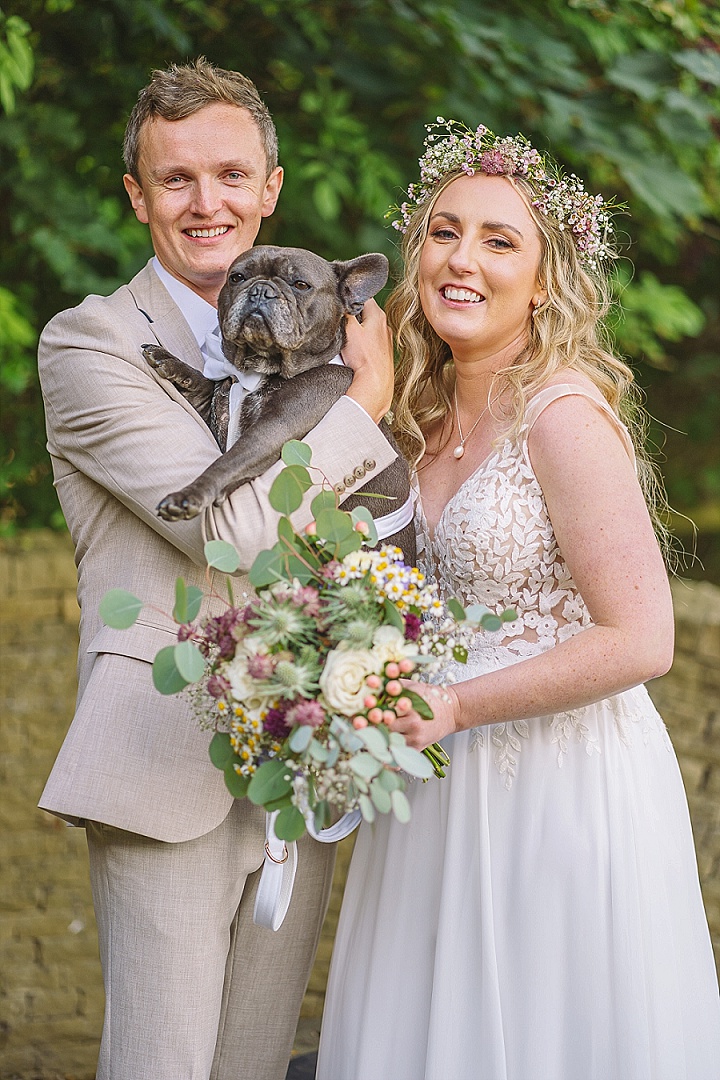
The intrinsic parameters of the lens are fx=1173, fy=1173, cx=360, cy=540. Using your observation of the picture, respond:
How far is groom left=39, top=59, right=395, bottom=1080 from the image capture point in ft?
7.91

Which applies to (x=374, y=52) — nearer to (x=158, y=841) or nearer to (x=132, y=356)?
(x=132, y=356)

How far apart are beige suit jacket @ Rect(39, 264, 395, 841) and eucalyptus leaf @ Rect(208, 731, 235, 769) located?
1.17 ft

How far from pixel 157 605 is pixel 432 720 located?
0.67m

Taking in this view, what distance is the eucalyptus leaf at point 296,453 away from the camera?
2.20 meters

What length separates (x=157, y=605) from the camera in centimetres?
248

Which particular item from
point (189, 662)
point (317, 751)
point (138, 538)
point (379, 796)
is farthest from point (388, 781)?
point (138, 538)

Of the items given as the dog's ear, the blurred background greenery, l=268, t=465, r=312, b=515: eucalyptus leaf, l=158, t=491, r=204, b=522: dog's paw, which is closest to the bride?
the dog's ear

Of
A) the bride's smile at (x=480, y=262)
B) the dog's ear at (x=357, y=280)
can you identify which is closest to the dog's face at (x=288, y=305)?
the dog's ear at (x=357, y=280)

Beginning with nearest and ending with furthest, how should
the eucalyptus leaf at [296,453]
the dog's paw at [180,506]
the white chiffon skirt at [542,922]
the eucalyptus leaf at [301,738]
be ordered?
the eucalyptus leaf at [301,738] → the eucalyptus leaf at [296,453] → the dog's paw at [180,506] → the white chiffon skirt at [542,922]

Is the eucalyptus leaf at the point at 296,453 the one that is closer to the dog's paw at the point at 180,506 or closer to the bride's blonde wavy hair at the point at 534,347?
the dog's paw at the point at 180,506

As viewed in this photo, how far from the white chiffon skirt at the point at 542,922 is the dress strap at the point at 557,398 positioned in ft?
2.04

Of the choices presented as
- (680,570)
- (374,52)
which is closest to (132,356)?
(374,52)

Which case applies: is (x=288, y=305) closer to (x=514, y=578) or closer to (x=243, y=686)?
(x=514, y=578)

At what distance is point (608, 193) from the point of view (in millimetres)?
6086
